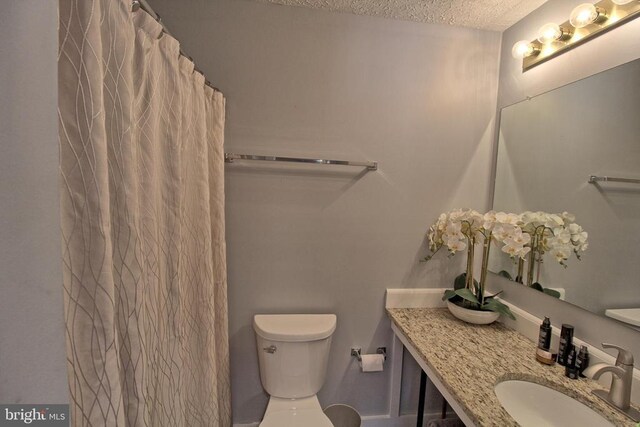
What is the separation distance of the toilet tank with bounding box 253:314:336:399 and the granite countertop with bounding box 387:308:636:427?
429 mm


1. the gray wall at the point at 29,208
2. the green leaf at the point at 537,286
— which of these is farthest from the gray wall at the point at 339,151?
the gray wall at the point at 29,208

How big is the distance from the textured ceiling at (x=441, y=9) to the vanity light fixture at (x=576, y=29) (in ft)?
0.55

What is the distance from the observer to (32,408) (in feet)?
1.21

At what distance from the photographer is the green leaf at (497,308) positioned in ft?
4.17

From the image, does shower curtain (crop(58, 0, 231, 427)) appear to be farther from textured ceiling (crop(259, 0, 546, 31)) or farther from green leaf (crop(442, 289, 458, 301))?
green leaf (crop(442, 289, 458, 301))

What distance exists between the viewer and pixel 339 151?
56.7 inches

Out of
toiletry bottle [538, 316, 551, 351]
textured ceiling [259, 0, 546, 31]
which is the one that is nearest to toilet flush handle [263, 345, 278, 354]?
toiletry bottle [538, 316, 551, 351]

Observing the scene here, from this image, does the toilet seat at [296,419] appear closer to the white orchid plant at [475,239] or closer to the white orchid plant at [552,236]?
the white orchid plant at [475,239]

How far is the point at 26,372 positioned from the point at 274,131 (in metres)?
1.23

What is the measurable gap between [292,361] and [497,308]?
3.45 feet

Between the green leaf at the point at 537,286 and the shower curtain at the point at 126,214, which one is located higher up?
the shower curtain at the point at 126,214

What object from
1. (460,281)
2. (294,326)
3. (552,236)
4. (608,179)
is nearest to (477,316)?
(460,281)

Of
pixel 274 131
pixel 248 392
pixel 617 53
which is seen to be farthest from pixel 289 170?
pixel 617 53

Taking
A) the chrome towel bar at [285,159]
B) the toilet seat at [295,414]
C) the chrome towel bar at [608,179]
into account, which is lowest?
the toilet seat at [295,414]
